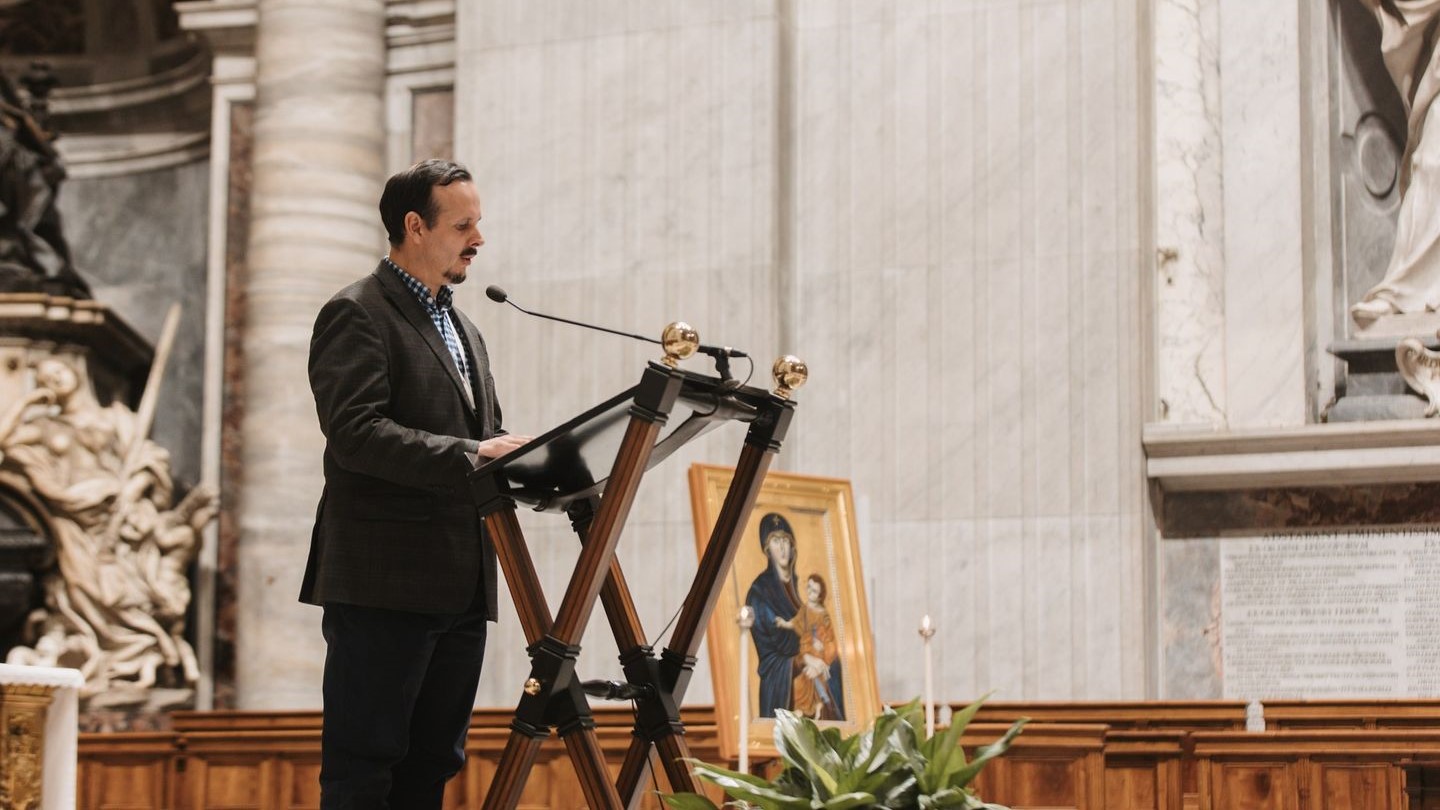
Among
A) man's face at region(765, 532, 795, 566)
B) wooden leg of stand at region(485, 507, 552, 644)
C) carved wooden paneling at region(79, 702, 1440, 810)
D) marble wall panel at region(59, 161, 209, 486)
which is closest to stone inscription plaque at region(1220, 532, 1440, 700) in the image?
carved wooden paneling at region(79, 702, 1440, 810)

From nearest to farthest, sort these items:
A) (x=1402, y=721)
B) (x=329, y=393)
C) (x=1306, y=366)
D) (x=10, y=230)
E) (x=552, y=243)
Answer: (x=329, y=393) < (x=1402, y=721) < (x=1306, y=366) < (x=552, y=243) < (x=10, y=230)

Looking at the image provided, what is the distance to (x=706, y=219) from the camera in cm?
834

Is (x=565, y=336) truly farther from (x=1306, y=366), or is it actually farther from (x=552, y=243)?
(x=1306, y=366)

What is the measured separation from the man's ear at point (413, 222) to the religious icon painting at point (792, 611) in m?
2.14

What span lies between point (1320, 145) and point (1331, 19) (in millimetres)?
594

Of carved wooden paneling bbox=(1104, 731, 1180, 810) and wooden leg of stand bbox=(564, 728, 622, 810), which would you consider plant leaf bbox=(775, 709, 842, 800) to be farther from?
carved wooden paneling bbox=(1104, 731, 1180, 810)

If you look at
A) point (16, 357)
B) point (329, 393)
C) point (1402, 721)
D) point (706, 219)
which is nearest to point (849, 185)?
point (706, 219)

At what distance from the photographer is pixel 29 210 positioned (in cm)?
958

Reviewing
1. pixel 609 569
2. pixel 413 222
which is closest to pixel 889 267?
pixel 413 222

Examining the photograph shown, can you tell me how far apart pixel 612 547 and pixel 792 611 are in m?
2.73

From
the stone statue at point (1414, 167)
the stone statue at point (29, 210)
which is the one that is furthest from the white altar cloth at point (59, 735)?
the stone statue at point (1414, 167)

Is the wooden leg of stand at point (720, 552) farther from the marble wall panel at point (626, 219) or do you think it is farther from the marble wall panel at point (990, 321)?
the marble wall panel at point (626, 219)

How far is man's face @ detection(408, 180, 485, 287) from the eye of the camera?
356 centimetres

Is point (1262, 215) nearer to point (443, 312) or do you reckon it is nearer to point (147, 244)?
point (443, 312)
